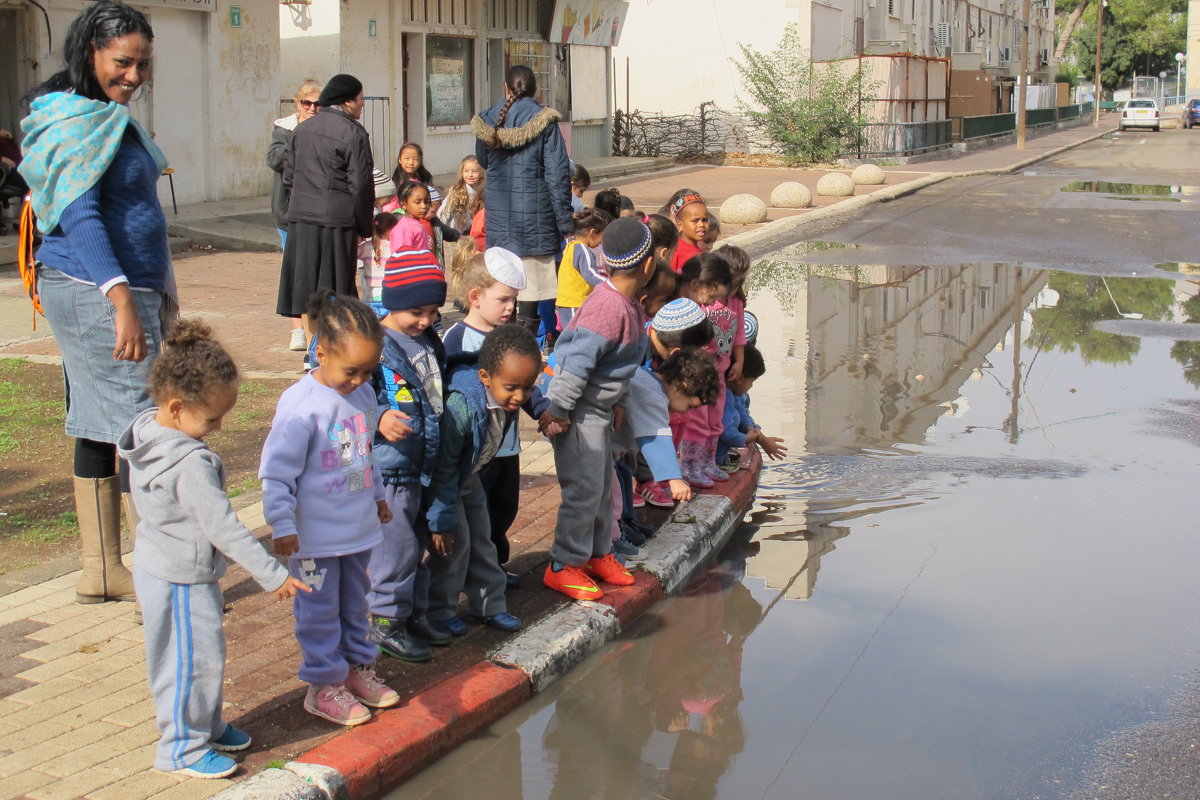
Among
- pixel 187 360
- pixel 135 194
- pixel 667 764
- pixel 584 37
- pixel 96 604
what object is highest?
pixel 584 37

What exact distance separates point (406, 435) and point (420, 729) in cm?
90

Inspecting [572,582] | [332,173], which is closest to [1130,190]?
[332,173]

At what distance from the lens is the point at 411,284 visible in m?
4.11

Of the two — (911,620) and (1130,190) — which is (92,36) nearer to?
(911,620)

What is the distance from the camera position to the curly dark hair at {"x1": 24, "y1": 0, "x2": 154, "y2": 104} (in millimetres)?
4016

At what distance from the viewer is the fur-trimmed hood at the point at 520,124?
827 centimetres

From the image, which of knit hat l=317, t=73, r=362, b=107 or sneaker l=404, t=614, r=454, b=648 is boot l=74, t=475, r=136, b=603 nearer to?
sneaker l=404, t=614, r=454, b=648

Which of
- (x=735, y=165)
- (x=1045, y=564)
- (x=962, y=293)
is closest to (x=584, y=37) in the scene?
(x=735, y=165)

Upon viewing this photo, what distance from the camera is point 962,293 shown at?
13219mm

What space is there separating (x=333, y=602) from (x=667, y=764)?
115 centimetres

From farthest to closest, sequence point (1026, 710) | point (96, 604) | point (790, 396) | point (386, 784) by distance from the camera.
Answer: point (790, 396)
point (96, 604)
point (1026, 710)
point (386, 784)

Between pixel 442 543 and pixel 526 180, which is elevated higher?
pixel 526 180

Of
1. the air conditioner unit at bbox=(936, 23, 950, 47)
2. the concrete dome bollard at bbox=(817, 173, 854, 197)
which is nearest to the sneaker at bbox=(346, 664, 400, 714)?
→ the concrete dome bollard at bbox=(817, 173, 854, 197)

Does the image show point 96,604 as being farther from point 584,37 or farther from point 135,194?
point 584,37
